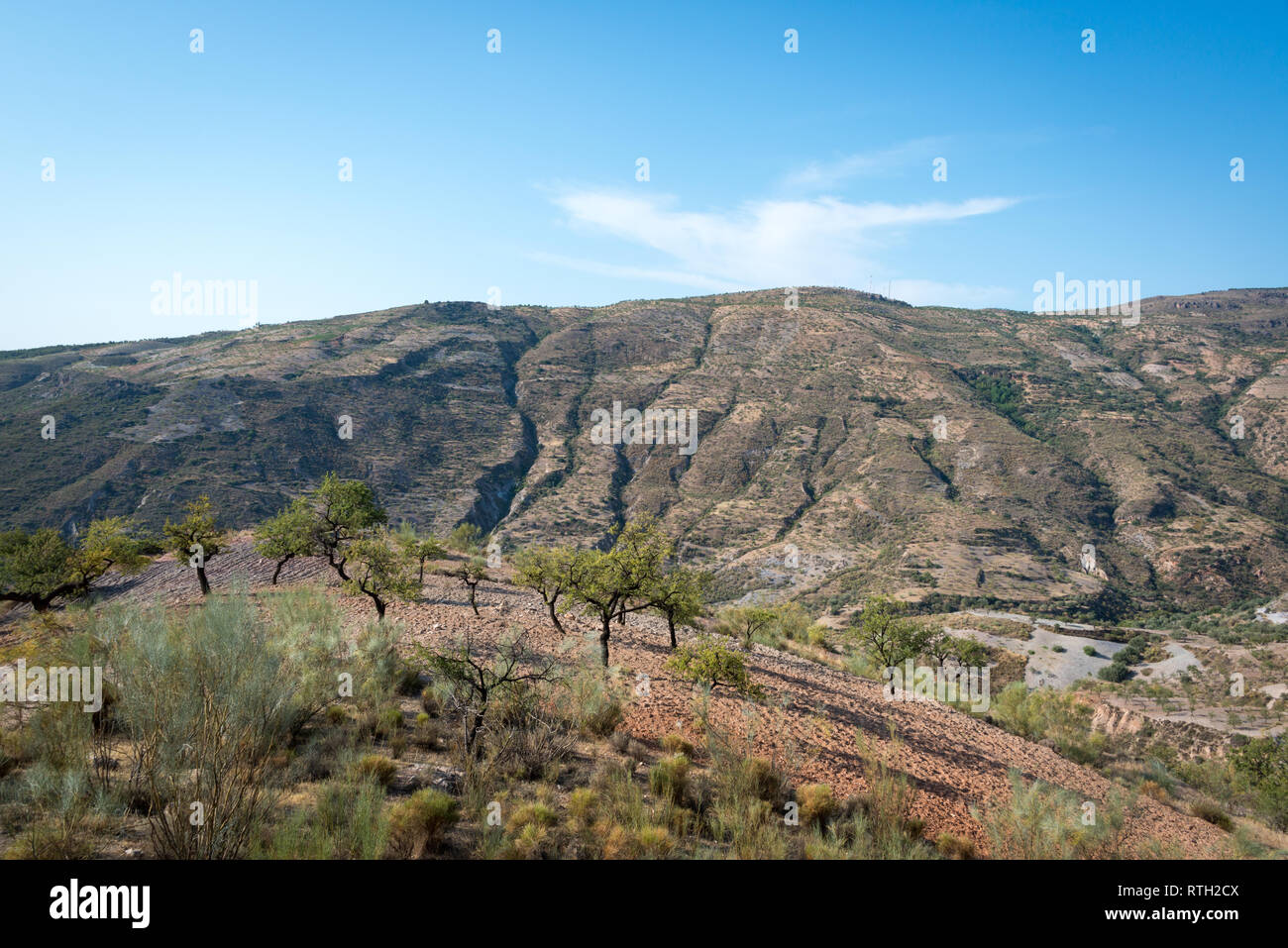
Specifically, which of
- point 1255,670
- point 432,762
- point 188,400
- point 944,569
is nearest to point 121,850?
point 432,762

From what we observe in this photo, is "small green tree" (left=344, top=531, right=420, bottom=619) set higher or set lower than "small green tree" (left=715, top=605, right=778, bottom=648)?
higher

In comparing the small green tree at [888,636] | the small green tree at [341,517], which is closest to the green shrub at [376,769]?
the small green tree at [341,517]

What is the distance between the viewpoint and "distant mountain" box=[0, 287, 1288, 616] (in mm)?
54500

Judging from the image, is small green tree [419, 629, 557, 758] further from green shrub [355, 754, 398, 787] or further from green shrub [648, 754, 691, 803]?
green shrub [648, 754, 691, 803]

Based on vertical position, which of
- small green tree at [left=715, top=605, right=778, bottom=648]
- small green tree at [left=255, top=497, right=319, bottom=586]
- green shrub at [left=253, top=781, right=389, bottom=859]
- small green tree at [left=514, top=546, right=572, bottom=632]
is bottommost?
small green tree at [left=715, top=605, right=778, bottom=648]

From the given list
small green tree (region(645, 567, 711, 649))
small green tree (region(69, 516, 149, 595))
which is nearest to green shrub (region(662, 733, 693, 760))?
small green tree (region(645, 567, 711, 649))

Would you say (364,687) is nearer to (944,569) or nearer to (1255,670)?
(1255,670)

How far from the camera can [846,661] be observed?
2241 centimetres

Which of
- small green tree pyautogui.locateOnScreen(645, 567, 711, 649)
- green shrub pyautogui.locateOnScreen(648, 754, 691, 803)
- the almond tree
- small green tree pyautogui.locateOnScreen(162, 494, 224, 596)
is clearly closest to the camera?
green shrub pyautogui.locateOnScreen(648, 754, 691, 803)

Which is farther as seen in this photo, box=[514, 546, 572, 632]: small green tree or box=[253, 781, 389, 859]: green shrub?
box=[514, 546, 572, 632]: small green tree

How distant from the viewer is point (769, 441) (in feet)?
257

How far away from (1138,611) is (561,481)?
61543 millimetres

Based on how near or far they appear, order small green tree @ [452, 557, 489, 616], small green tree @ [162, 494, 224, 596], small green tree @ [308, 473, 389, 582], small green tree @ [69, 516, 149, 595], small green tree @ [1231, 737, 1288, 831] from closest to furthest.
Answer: small green tree @ [1231, 737, 1288, 831], small green tree @ [69, 516, 149, 595], small green tree @ [452, 557, 489, 616], small green tree @ [162, 494, 224, 596], small green tree @ [308, 473, 389, 582]

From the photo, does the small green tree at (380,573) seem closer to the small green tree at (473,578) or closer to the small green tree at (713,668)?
the small green tree at (473,578)
